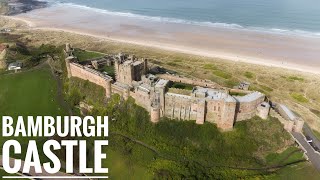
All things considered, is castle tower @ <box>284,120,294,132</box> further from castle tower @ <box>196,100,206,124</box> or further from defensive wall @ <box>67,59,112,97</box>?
defensive wall @ <box>67,59,112,97</box>

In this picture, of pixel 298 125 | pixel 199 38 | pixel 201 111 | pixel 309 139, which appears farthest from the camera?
pixel 199 38

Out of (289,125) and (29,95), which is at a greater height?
(289,125)

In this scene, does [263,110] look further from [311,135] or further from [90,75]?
[90,75]

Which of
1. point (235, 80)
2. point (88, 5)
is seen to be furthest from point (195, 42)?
point (88, 5)

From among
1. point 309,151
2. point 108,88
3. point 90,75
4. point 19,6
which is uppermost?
point 19,6

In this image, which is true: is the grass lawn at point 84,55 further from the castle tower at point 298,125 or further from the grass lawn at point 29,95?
the castle tower at point 298,125

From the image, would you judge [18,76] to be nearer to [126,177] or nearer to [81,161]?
[81,161]

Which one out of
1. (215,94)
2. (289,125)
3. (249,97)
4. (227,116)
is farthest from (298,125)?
(215,94)

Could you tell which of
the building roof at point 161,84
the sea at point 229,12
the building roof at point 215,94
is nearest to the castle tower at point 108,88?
the building roof at point 161,84
